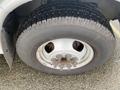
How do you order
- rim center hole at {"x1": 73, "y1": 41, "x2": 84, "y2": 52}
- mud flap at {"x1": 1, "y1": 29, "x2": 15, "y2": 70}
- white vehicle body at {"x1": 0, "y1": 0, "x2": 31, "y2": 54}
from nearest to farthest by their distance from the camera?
white vehicle body at {"x1": 0, "y1": 0, "x2": 31, "y2": 54}, mud flap at {"x1": 1, "y1": 29, "x2": 15, "y2": 70}, rim center hole at {"x1": 73, "y1": 41, "x2": 84, "y2": 52}

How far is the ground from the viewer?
88.3 inches

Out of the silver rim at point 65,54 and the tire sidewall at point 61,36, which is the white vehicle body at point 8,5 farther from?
the silver rim at point 65,54

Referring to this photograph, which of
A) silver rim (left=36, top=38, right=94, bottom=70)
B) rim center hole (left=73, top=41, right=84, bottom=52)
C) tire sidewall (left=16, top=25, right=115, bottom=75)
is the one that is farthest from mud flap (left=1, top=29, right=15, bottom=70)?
rim center hole (left=73, top=41, right=84, bottom=52)

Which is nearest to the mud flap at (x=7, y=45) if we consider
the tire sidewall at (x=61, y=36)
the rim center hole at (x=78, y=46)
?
the tire sidewall at (x=61, y=36)

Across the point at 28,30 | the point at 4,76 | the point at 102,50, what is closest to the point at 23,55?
the point at 28,30

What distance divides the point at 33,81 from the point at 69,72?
0.33 m

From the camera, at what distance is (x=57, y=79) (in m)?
2.30

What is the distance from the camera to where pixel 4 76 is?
2.33 meters

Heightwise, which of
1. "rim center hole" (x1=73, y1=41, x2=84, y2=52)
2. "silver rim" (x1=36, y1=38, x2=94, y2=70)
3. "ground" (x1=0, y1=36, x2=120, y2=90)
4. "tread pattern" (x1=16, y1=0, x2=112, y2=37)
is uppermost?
"tread pattern" (x1=16, y1=0, x2=112, y2=37)

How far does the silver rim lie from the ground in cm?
17

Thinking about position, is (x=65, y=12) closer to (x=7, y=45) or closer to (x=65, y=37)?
(x=65, y=37)

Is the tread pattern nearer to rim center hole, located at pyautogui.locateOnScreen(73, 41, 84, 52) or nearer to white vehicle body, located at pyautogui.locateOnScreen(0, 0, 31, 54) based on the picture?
white vehicle body, located at pyautogui.locateOnScreen(0, 0, 31, 54)

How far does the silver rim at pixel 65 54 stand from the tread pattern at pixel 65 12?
0.22 meters

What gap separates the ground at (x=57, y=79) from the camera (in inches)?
88.3
